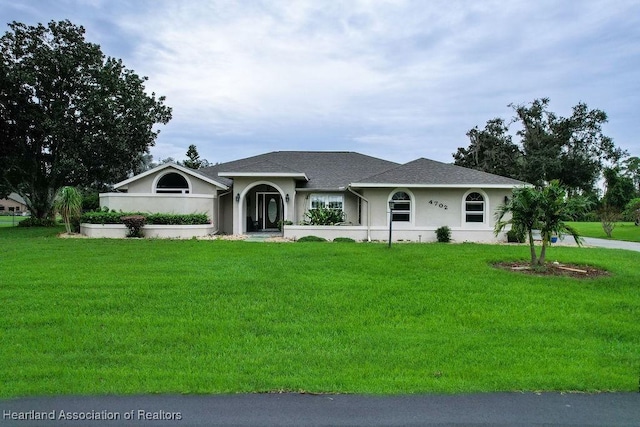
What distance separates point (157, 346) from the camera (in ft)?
18.0

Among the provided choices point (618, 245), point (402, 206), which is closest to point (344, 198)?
point (402, 206)

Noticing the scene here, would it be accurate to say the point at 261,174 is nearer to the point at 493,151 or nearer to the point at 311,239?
the point at 311,239

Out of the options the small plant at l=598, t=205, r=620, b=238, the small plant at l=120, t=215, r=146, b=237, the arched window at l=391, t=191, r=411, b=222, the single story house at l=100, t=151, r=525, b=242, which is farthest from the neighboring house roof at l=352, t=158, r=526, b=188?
the small plant at l=598, t=205, r=620, b=238

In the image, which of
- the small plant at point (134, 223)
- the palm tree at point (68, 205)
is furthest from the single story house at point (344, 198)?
the small plant at point (134, 223)

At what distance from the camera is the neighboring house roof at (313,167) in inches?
805

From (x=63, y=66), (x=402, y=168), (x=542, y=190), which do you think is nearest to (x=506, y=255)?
(x=542, y=190)

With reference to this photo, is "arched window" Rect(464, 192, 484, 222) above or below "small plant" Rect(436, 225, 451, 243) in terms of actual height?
above

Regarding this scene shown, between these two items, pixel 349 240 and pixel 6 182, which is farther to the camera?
pixel 6 182

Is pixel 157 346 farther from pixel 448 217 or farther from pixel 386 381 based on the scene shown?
pixel 448 217

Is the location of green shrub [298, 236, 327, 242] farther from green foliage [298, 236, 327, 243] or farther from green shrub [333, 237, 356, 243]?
green shrub [333, 237, 356, 243]

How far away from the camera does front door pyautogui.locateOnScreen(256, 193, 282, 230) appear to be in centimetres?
2327

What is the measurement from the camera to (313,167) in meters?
25.7

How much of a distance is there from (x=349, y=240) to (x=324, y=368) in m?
13.2

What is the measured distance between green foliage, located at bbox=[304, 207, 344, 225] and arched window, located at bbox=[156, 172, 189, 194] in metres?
6.61
